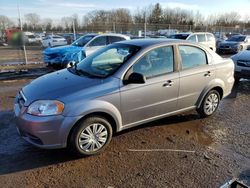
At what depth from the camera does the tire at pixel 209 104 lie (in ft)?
17.4

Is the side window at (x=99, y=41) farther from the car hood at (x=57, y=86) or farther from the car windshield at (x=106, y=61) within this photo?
the car hood at (x=57, y=86)

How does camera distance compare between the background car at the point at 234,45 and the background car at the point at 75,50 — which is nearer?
the background car at the point at 75,50

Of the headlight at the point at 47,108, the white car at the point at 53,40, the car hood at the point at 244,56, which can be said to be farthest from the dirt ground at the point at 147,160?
the white car at the point at 53,40

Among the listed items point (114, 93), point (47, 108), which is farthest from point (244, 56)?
point (47, 108)

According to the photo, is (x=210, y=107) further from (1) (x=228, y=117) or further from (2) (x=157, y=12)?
(2) (x=157, y=12)

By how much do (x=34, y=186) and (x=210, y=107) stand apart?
3783 millimetres

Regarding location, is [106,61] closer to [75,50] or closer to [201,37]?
[75,50]

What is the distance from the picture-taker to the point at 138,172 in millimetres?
3533

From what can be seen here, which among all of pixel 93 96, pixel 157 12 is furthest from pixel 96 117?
pixel 157 12

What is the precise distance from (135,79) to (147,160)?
4.01ft

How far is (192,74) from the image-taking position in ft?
15.9

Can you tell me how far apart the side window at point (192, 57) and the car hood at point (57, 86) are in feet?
5.71

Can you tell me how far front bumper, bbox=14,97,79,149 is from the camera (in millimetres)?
3492

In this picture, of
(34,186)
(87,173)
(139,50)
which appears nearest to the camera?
(34,186)
